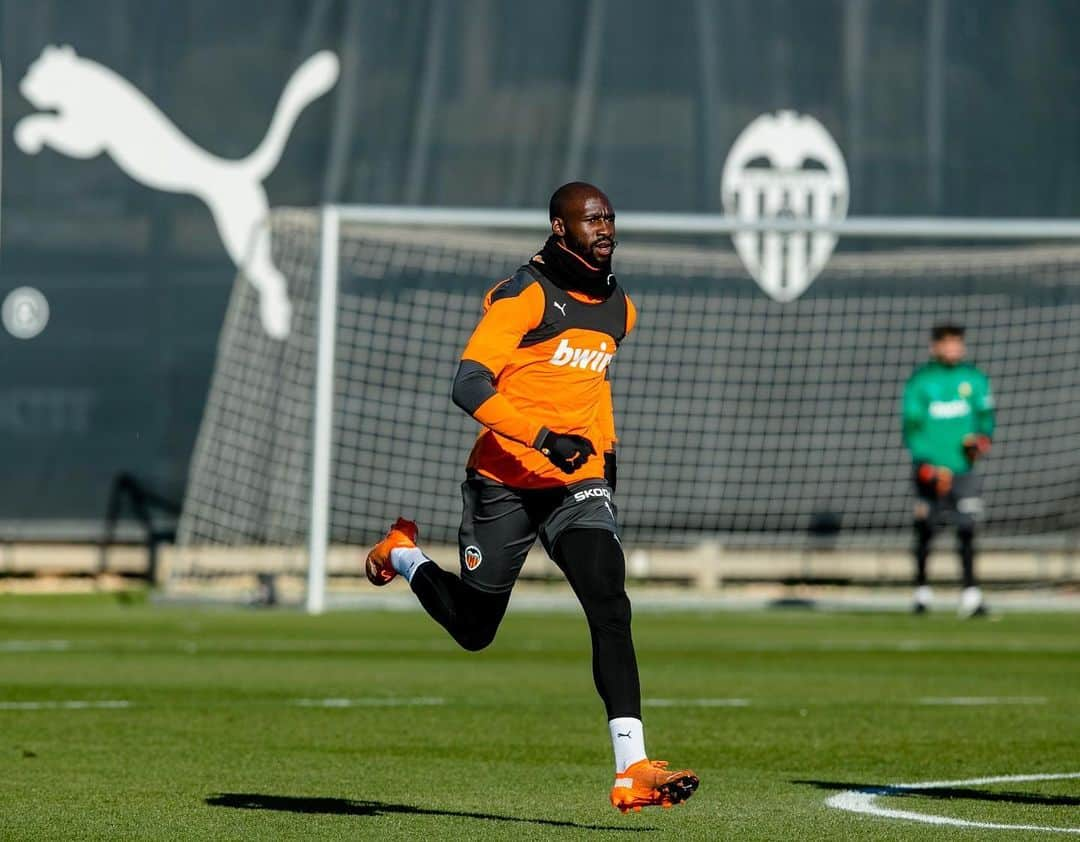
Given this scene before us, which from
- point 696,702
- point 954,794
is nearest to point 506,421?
point 954,794

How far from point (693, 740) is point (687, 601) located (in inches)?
392

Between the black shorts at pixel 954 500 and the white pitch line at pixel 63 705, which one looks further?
the black shorts at pixel 954 500

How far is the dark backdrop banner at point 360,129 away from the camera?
19625 millimetres

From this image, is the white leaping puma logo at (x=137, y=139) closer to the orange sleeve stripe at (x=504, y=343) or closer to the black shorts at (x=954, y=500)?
the black shorts at (x=954, y=500)

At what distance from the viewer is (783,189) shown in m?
21.0

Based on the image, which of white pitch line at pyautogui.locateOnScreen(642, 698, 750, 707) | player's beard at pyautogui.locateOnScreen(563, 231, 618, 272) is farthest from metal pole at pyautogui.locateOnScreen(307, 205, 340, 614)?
player's beard at pyautogui.locateOnScreen(563, 231, 618, 272)

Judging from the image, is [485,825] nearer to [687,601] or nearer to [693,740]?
[693,740]

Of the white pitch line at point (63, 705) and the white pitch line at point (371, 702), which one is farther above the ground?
the white pitch line at point (371, 702)

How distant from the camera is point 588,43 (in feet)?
68.4

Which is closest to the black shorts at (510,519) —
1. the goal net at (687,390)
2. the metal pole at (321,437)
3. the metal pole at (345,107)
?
the metal pole at (321,437)

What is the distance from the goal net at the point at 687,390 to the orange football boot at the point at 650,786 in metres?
13.0

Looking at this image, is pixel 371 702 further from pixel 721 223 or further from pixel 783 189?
pixel 783 189

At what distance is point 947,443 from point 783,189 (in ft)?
12.0

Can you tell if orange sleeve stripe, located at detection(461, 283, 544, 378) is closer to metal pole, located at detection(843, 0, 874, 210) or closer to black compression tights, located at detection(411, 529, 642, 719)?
black compression tights, located at detection(411, 529, 642, 719)
